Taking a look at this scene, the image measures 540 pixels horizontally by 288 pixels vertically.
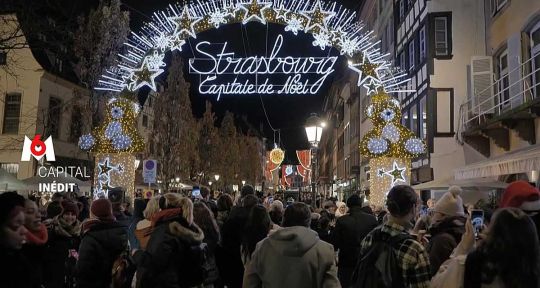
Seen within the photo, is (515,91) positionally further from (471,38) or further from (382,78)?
(471,38)

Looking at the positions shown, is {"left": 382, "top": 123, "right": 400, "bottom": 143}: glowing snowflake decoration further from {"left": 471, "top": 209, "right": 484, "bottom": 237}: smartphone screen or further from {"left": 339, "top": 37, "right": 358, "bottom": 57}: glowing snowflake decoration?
{"left": 471, "top": 209, "right": 484, "bottom": 237}: smartphone screen

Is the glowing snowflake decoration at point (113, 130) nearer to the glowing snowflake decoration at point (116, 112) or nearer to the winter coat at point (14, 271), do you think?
the glowing snowflake decoration at point (116, 112)

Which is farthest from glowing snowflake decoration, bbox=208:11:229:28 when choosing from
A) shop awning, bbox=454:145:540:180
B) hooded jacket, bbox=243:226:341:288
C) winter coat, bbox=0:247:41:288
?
winter coat, bbox=0:247:41:288

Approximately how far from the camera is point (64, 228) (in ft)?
25.3

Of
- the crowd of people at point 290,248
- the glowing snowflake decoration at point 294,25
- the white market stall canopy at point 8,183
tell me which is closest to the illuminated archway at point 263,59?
the glowing snowflake decoration at point 294,25

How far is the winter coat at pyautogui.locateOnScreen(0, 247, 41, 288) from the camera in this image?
135 inches

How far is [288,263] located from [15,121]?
110ft

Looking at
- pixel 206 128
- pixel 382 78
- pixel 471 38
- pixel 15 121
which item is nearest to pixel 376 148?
pixel 382 78

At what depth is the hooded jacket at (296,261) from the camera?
4.47m

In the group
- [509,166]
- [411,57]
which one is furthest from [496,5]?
[509,166]

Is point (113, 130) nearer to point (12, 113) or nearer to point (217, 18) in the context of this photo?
point (217, 18)

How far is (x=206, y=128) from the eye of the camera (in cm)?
5522

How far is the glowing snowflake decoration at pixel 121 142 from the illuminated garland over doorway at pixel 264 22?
1.51m

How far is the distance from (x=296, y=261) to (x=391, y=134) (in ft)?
34.7
